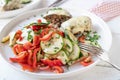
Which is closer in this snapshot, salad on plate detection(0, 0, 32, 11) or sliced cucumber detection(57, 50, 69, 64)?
sliced cucumber detection(57, 50, 69, 64)

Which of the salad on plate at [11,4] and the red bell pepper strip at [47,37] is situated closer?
the red bell pepper strip at [47,37]

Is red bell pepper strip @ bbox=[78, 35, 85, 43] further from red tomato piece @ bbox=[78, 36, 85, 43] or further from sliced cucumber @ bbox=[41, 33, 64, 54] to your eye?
sliced cucumber @ bbox=[41, 33, 64, 54]

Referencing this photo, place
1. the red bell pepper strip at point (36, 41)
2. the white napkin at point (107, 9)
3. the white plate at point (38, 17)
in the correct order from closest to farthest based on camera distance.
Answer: the white plate at point (38, 17)
the red bell pepper strip at point (36, 41)
the white napkin at point (107, 9)

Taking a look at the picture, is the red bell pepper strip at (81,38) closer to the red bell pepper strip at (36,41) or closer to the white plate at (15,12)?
the red bell pepper strip at (36,41)

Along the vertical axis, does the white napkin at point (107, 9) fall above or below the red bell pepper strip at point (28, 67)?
above

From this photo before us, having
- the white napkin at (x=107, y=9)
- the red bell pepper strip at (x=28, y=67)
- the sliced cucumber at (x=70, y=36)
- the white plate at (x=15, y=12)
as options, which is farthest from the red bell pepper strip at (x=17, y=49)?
the white napkin at (x=107, y=9)

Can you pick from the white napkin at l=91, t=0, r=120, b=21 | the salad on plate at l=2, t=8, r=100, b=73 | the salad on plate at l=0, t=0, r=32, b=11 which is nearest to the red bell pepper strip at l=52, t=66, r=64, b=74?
the salad on plate at l=2, t=8, r=100, b=73

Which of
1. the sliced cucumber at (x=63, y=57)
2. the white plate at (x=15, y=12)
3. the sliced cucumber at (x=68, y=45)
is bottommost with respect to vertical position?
the sliced cucumber at (x=63, y=57)

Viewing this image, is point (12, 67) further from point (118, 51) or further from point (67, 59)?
point (118, 51)
